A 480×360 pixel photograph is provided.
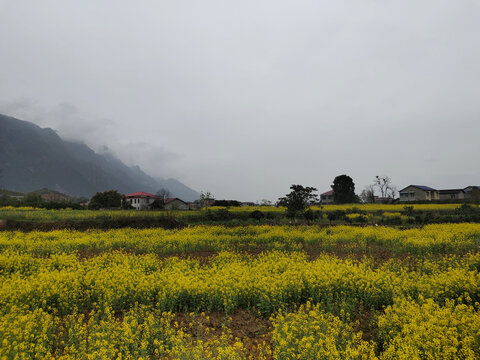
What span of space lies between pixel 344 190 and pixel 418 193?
83.9 feet

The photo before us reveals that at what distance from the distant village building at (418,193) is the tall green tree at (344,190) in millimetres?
21744

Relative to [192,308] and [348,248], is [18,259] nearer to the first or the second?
[192,308]

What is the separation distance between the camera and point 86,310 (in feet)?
23.7

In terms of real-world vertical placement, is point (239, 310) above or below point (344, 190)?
below

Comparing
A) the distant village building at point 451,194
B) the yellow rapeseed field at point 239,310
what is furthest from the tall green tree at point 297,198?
the distant village building at point 451,194

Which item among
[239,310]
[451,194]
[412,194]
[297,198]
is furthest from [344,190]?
[239,310]

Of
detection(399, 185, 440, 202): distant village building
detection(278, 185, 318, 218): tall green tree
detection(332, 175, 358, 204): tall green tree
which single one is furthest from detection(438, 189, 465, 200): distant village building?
detection(278, 185, 318, 218): tall green tree

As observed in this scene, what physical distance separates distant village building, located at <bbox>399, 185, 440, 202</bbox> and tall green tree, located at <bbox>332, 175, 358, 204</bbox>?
2174cm

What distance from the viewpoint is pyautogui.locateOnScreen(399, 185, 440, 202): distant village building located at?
72.4m

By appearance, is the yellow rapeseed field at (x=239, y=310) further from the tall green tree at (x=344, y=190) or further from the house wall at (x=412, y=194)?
the house wall at (x=412, y=194)

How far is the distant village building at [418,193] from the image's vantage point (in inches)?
2849

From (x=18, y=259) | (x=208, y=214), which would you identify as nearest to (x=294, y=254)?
(x=18, y=259)

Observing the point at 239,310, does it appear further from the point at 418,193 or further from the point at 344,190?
the point at 418,193

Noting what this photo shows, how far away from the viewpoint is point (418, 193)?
73.4 meters
